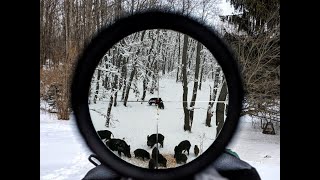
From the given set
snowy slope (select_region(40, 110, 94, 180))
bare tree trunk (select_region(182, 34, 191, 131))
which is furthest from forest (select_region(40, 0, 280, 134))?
snowy slope (select_region(40, 110, 94, 180))

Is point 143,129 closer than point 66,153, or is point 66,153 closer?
point 143,129

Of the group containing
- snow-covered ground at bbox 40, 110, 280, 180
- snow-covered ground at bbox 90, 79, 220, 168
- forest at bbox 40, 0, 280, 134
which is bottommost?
snow-covered ground at bbox 40, 110, 280, 180

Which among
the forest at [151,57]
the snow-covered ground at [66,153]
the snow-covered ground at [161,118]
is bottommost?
the snow-covered ground at [66,153]

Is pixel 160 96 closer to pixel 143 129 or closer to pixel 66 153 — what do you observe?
pixel 143 129

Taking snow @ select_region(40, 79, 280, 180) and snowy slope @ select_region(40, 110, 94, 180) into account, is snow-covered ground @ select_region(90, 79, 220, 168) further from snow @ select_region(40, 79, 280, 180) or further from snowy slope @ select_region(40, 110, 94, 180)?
snowy slope @ select_region(40, 110, 94, 180)

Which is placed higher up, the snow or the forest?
the forest

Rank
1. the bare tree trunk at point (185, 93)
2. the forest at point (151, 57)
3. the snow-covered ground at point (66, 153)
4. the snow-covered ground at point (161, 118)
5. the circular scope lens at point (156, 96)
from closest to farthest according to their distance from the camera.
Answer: the circular scope lens at point (156, 96) < the forest at point (151, 57) < the snow-covered ground at point (66, 153) < the snow-covered ground at point (161, 118) < the bare tree trunk at point (185, 93)

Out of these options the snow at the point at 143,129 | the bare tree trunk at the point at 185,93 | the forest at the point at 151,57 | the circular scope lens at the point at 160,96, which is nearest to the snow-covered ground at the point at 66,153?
the snow at the point at 143,129

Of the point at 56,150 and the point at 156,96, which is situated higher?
the point at 156,96

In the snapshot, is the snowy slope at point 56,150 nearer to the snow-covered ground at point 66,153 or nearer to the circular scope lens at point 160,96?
the snow-covered ground at point 66,153

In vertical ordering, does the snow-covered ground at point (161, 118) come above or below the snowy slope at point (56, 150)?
above

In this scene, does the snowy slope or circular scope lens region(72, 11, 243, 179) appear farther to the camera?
the snowy slope

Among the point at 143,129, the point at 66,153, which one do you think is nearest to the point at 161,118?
the point at 143,129
